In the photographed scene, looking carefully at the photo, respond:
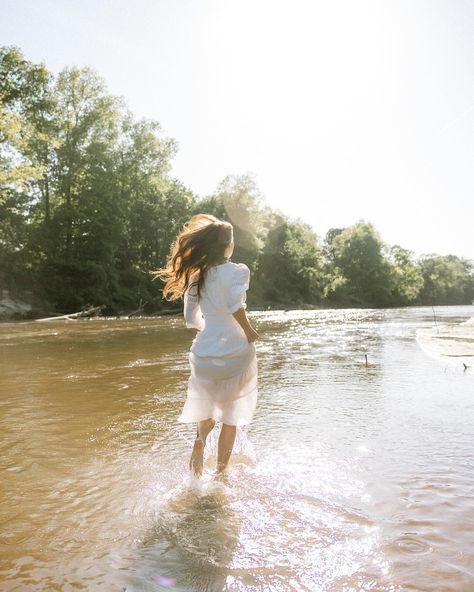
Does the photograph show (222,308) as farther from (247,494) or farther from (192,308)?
(247,494)

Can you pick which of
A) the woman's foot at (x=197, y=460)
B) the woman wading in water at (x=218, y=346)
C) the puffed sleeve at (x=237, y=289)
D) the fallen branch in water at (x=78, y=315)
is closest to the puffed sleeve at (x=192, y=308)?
the woman wading in water at (x=218, y=346)

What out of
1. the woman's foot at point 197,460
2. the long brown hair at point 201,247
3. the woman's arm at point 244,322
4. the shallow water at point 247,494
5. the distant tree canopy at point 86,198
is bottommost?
the shallow water at point 247,494

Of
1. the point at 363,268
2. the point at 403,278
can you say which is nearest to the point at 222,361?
the point at 363,268

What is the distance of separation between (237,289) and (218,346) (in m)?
0.51

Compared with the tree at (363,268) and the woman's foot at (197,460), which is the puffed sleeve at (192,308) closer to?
the woman's foot at (197,460)

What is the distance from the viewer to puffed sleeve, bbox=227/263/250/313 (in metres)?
3.80

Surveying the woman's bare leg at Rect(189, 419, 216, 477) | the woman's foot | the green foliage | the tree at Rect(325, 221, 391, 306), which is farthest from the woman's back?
the green foliage

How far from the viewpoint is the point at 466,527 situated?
2908 mm

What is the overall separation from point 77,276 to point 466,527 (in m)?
37.5

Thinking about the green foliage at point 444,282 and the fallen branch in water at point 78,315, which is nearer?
the fallen branch in water at point 78,315

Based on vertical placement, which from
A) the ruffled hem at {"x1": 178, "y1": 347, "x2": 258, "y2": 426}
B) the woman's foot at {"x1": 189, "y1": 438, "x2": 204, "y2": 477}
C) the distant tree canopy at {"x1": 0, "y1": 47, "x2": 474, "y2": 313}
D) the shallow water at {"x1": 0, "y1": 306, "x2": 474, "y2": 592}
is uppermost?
the distant tree canopy at {"x1": 0, "y1": 47, "x2": 474, "y2": 313}

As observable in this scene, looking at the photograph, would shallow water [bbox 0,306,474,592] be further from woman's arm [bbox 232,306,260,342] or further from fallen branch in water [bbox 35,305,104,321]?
fallen branch in water [bbox 35,305,104,321]

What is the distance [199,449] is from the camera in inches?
153

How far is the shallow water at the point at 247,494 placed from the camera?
95.7 inches
